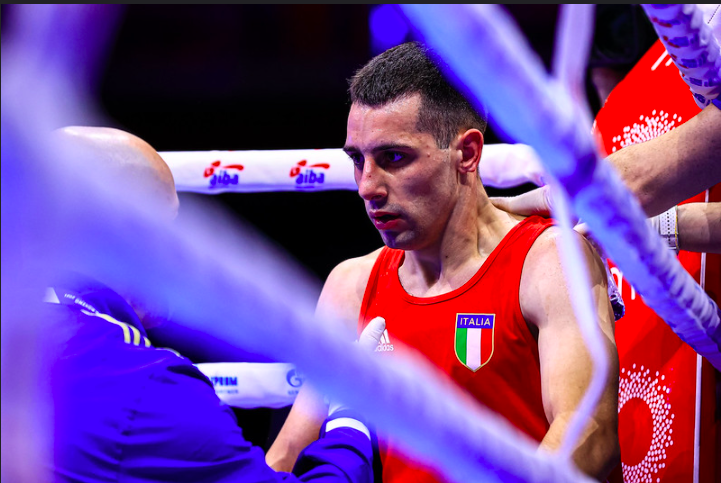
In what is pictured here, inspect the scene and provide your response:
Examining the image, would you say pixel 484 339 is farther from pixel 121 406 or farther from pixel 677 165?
pixel 121 406

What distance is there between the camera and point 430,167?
153 cm

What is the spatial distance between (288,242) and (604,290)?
177 cm

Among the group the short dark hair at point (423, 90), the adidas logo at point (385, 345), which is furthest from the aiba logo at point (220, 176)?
the adidas logo at point (385, 345)

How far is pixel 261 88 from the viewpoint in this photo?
3303 mm

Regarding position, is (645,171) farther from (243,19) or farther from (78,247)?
(243,19)

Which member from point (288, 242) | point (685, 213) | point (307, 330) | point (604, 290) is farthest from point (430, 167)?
point (288, 242)

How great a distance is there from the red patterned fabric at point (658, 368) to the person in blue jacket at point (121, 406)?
2.78ft

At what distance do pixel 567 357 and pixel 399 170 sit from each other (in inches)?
19.5

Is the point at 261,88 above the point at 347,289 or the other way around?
above

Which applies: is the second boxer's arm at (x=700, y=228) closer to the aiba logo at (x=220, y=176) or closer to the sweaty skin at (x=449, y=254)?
the sweaty skin at (x=449, y=254)

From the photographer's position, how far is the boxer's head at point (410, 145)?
4.98 ft

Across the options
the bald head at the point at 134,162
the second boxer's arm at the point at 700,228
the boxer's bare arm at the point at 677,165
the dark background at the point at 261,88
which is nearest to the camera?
the bald head at the point at 134,162

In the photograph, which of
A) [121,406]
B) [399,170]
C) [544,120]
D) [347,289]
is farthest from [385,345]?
[544,120]

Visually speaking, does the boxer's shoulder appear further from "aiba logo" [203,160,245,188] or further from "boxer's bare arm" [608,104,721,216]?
"boxer's bare arm" [608,104,721,216]
